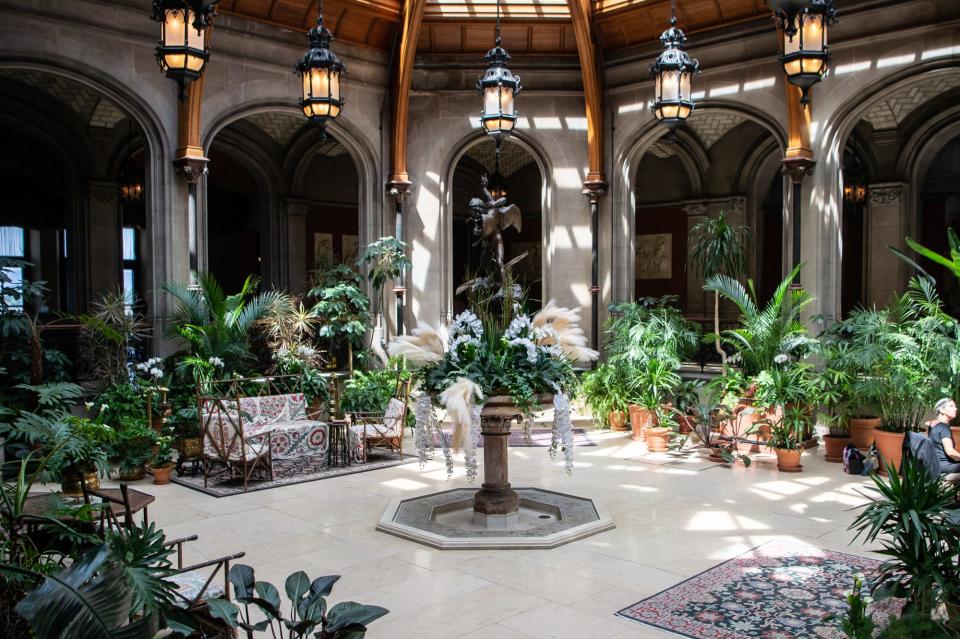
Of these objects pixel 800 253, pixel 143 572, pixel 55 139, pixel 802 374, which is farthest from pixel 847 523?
pixel 55 139

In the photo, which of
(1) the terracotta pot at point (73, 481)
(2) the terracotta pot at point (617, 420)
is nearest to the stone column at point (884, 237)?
(2) the terracotta pot at point (617, 420)

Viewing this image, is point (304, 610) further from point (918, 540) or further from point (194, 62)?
point (194, 62)

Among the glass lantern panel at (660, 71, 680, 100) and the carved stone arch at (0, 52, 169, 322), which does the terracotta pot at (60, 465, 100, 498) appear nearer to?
the carved stone arch at (0, 52, 169, 322)

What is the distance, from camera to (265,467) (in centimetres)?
899

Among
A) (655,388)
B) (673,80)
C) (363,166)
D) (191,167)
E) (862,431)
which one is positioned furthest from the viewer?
(363,166)

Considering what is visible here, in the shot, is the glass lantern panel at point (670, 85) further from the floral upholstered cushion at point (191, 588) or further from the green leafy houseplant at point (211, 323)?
the floral upholstered cushion at point (191, 588)

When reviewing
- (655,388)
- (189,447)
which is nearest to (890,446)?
(655,388)

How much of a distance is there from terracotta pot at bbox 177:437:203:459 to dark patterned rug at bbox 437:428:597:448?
3115mm

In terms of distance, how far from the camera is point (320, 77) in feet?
30.2

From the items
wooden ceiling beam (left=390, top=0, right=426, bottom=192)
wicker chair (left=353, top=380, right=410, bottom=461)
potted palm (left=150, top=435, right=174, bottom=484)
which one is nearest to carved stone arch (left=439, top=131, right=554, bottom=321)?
wooden ceiling beam (left=390, top=0, right=426, bottom=192)

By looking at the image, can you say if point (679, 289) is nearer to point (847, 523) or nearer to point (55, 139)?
point (847, 523)

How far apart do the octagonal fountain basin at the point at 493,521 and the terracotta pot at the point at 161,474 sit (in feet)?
9.27

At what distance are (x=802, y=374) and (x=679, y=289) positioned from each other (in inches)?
299

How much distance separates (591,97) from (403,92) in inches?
116
